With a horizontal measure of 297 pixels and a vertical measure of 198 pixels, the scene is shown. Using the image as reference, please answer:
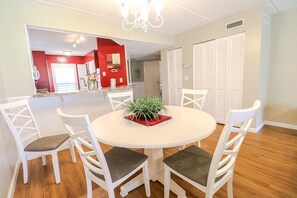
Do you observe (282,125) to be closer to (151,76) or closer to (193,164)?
(193,164)

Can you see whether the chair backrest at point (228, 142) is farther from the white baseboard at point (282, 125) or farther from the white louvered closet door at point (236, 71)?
the white baseboard at point (282, 125)

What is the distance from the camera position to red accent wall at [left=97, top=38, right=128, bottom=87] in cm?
368

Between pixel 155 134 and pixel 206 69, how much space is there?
280 cm

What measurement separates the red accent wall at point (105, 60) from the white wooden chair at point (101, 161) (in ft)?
8.74

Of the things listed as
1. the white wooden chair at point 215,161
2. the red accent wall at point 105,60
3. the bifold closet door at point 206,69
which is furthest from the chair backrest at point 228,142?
the red accent wall at point 105,60

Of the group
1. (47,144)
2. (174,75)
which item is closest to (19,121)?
(47,144)

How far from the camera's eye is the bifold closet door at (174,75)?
13.3 ft

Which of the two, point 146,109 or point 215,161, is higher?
point 146,109

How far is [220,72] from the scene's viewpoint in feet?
10.4

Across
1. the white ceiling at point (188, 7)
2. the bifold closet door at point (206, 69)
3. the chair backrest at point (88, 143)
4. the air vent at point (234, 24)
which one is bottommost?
the chair backrest at point (88, 143)

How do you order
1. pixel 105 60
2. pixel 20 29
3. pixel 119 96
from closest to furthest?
pixel 20 29
pixel 119 96
pixel 105 60

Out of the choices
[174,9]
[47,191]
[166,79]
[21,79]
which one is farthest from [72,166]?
[166,79]

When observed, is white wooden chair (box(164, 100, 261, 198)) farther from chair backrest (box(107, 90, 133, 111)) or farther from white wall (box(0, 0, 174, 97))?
white wall (box(0, 0, 174, 97))

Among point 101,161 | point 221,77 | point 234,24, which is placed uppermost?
point 234,24
